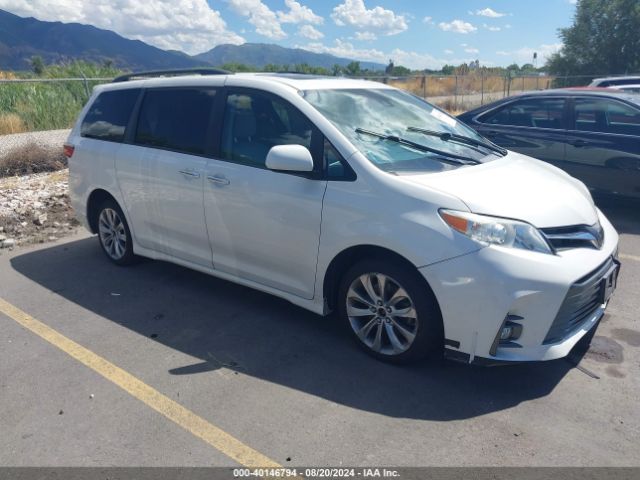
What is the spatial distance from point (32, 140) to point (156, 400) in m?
9.05

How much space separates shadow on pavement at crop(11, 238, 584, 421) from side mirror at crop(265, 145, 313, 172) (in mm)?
1304

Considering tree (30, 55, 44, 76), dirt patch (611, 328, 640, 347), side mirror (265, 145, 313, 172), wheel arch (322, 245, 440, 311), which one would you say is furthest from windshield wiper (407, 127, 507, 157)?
tree (30, 55, 44, 76)

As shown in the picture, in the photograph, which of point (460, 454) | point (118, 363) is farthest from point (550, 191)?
point (118, 363)

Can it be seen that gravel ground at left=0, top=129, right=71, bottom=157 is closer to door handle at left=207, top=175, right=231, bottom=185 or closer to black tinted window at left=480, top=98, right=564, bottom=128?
door handle at left=207, top=175, right=231, bottom=185

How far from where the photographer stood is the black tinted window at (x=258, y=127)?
12.7 ft

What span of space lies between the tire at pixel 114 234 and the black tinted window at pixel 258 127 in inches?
68.8

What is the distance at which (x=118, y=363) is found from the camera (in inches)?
146

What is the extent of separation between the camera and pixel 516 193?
3430mm

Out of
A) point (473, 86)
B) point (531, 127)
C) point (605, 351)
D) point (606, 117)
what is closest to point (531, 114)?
point (531, 127)

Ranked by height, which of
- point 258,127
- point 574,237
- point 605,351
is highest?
point 258,127

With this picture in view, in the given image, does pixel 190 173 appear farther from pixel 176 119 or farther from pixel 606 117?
pixel 606 117

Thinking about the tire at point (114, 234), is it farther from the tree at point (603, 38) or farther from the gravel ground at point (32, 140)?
the tree at point (603, 38)

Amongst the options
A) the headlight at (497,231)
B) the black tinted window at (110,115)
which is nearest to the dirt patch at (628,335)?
the headlight at (497,231)

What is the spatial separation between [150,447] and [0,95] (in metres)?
14.3
